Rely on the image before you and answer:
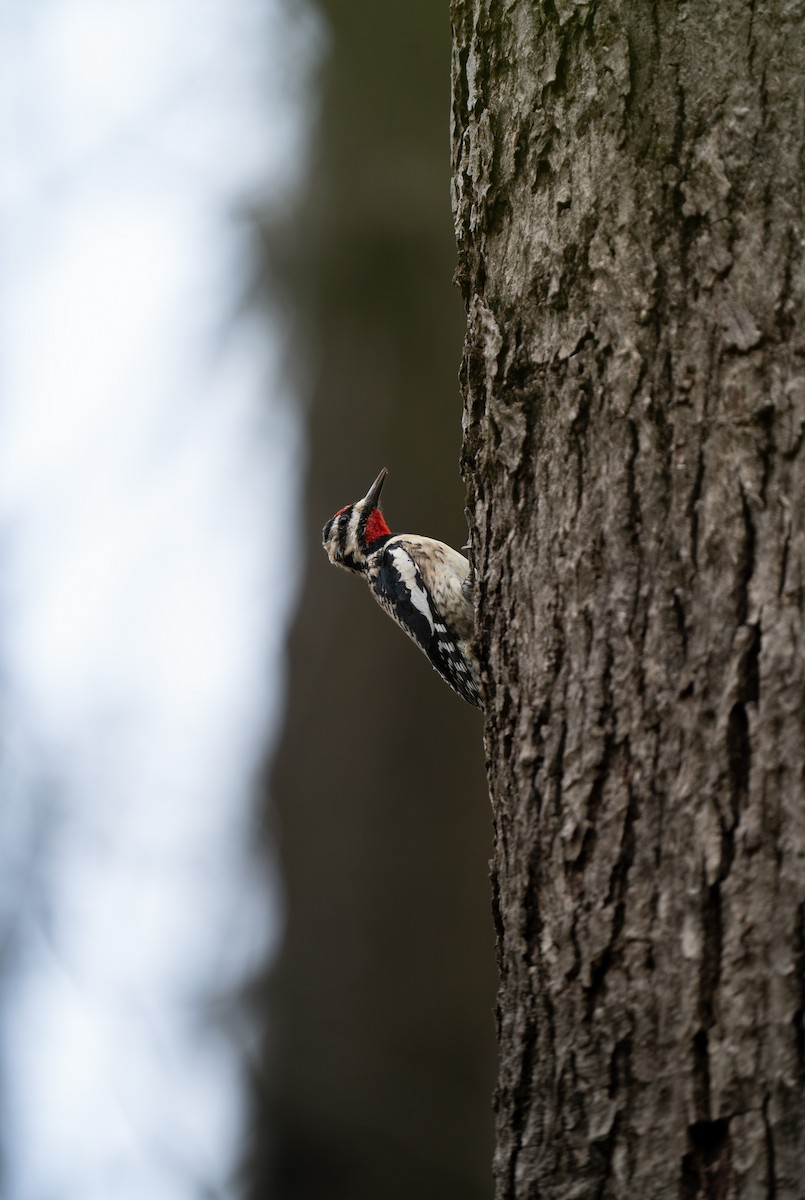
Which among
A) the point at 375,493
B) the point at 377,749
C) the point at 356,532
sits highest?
the point at 375,493

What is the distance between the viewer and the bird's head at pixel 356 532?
10.7 feet

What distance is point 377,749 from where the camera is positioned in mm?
3074

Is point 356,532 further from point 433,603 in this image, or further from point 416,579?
point 433,603

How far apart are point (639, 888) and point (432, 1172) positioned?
2053mm

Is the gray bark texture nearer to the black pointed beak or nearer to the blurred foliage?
the blurred foliage

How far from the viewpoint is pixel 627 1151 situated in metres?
1.22

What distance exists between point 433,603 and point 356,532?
0.42 m

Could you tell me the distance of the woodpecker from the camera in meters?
2.94

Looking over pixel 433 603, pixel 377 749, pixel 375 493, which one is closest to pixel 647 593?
pixel 433 603

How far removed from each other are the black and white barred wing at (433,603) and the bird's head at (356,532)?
0.42 feet

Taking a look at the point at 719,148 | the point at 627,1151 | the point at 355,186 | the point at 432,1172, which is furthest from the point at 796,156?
the point at 432,1172

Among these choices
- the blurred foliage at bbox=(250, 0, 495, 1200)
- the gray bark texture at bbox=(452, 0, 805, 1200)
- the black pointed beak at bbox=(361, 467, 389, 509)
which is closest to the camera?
the gray bark texture at bbox=(452, 0, 805, 1200)

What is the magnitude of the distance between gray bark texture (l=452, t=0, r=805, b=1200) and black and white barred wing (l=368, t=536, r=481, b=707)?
4.61ft

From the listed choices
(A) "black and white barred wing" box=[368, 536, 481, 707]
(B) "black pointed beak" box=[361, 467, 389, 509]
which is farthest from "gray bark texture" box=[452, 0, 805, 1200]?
(B) "black pointed beak" box=[361, 467, 389, 509]
